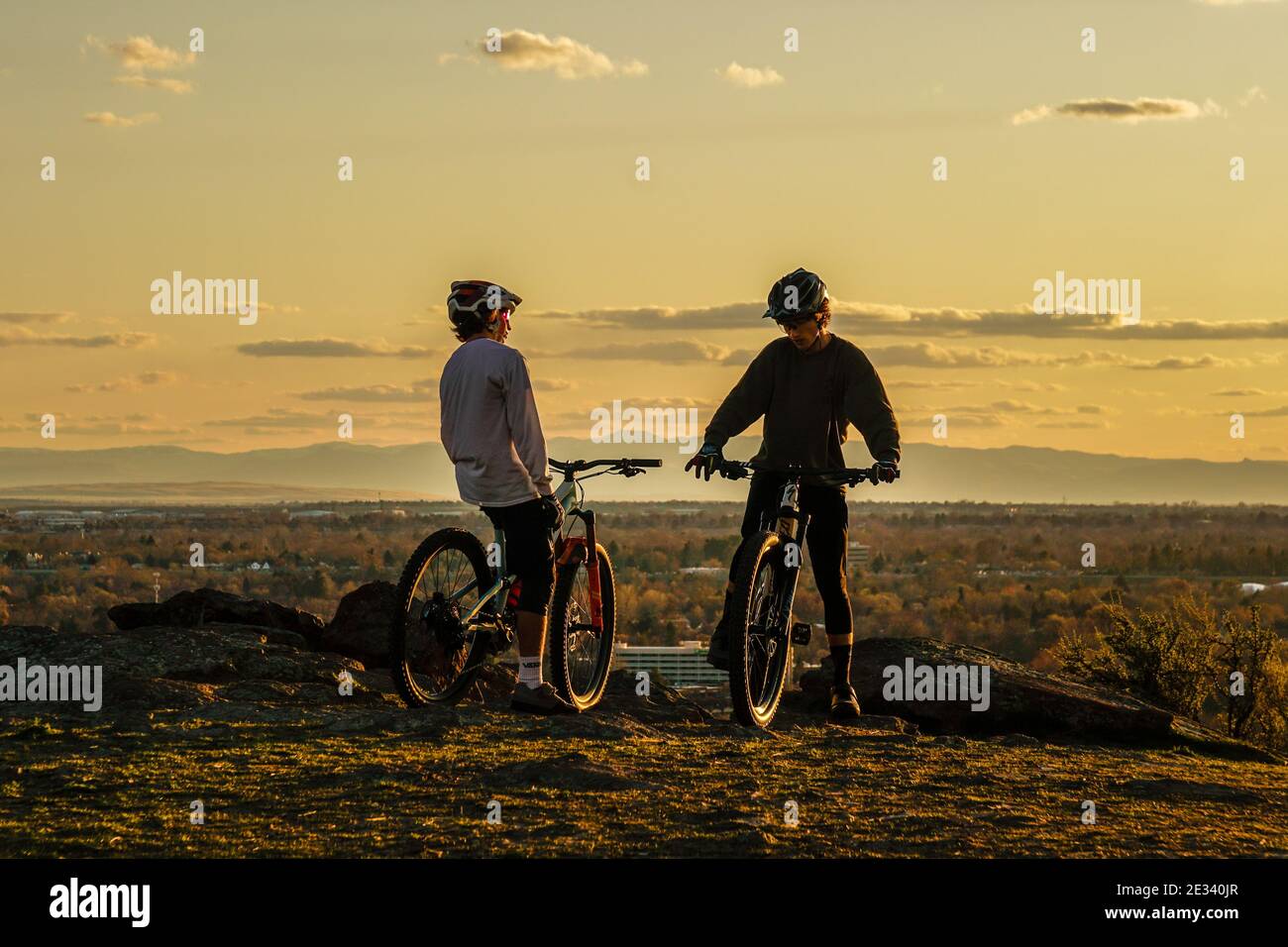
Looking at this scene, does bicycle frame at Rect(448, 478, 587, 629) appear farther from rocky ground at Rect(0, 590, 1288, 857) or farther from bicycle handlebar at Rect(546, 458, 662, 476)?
rocky ground at Rect(0, 590, 1288, 857)

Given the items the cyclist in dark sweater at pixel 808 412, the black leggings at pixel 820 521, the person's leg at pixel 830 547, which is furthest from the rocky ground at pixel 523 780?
the cyclist in dark sweater at pixel 808 412

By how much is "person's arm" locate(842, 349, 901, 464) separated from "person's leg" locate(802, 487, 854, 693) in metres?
0.42

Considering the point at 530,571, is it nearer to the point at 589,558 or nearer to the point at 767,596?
the point at 589,558

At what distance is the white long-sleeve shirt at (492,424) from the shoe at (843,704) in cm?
270

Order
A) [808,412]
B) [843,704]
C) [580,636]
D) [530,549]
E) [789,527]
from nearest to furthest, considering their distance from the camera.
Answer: [530,549]
[789,527]
[808,412]
[580,636]
[843,704]

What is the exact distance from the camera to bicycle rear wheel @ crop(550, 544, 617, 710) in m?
10.9

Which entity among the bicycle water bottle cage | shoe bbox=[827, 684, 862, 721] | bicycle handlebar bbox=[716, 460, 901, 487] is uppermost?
bicycle handlebar bbox=[716, 460, 901, 487]

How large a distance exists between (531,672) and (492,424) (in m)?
1.52

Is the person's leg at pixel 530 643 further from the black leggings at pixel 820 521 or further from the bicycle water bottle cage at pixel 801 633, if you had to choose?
the bicycle water bottle cage at pixel 801 633

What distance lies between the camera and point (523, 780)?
28.0 feet

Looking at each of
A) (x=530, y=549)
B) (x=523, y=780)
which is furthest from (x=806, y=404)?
(x=523, y=780)

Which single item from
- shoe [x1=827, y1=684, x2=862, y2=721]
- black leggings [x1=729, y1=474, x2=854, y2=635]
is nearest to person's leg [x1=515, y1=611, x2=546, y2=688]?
black leggings [x1=729, y1=474, x2=854, y2=635]

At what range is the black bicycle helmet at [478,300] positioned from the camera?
34.3ft
